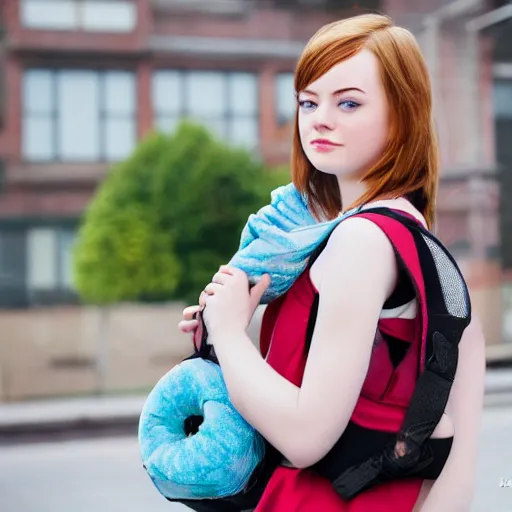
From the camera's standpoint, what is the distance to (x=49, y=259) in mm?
18547

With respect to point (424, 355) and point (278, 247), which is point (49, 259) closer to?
point (278, 247)

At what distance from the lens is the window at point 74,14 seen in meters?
18.3

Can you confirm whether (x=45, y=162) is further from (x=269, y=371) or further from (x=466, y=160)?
(x=269, y=371)

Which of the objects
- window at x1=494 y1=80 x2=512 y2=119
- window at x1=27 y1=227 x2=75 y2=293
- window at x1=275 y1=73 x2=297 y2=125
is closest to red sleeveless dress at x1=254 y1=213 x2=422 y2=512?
window at x1=27 y1=227 x2=75 y2=293

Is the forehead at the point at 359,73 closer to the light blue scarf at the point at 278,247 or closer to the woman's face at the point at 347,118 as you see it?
the woman's face at the point at 347,118

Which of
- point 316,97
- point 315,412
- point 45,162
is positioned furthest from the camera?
point 45,162

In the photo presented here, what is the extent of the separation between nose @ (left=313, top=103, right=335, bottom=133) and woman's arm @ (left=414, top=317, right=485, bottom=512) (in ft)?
1.30

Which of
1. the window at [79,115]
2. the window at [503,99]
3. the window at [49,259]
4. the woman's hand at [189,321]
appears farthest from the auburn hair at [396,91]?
the window at [503,99]

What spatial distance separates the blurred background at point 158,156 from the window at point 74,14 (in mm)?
29

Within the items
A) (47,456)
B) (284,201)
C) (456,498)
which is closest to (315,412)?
(456,498)

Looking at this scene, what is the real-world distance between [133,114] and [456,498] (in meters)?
18.0

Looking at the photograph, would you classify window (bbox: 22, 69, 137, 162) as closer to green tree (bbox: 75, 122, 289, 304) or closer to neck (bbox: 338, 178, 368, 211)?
green tree (bbox: 75, 122, 289, 304)

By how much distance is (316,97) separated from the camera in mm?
1486

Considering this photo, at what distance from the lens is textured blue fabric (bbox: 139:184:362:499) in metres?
1.35
